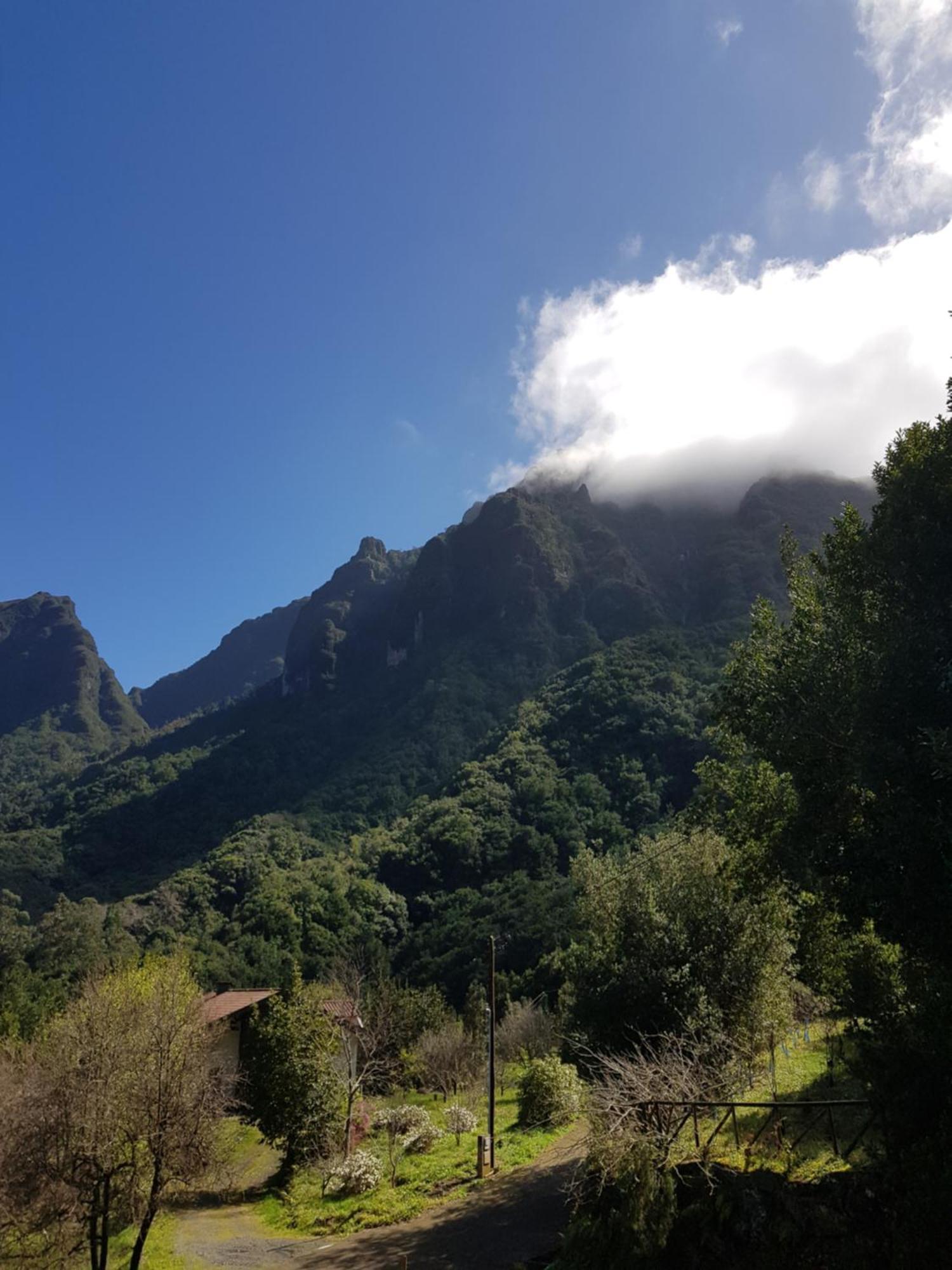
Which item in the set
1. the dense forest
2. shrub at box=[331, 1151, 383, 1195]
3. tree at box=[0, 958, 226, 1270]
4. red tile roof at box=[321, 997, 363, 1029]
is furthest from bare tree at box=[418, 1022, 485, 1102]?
tree at box=[0, 958, 226, 1270]

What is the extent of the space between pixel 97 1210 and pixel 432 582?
13426 centimetres

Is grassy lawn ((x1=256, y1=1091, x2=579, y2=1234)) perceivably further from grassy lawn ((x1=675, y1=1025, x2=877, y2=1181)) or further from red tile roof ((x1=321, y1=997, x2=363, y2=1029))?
grassy lawn ((x1=675, y1=1025, x2=877, y2=1181))

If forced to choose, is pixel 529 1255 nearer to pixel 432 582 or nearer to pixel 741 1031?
pixel 741 1031

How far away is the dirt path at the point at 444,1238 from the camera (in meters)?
13.6

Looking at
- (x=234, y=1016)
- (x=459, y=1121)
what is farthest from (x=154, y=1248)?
(x=234, y=1016)

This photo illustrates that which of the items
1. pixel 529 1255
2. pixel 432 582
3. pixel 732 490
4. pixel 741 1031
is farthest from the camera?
pixel 732 490

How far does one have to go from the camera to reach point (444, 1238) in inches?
585

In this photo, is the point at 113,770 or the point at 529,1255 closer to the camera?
the point at 529,1255

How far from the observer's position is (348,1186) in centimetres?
2045

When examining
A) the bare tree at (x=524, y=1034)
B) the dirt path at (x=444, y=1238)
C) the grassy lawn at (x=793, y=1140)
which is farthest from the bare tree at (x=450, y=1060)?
the grassy lawn at (x=793, y=1140)

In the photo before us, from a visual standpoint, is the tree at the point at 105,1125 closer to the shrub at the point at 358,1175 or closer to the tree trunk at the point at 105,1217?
the tree trunk at the point at 105,1217

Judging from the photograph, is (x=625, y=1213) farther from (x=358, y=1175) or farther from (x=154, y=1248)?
(x=154, y=1248)

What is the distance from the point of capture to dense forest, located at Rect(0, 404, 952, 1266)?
32.6ft

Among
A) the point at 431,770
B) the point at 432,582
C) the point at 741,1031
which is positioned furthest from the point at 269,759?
the point at 741,1031
